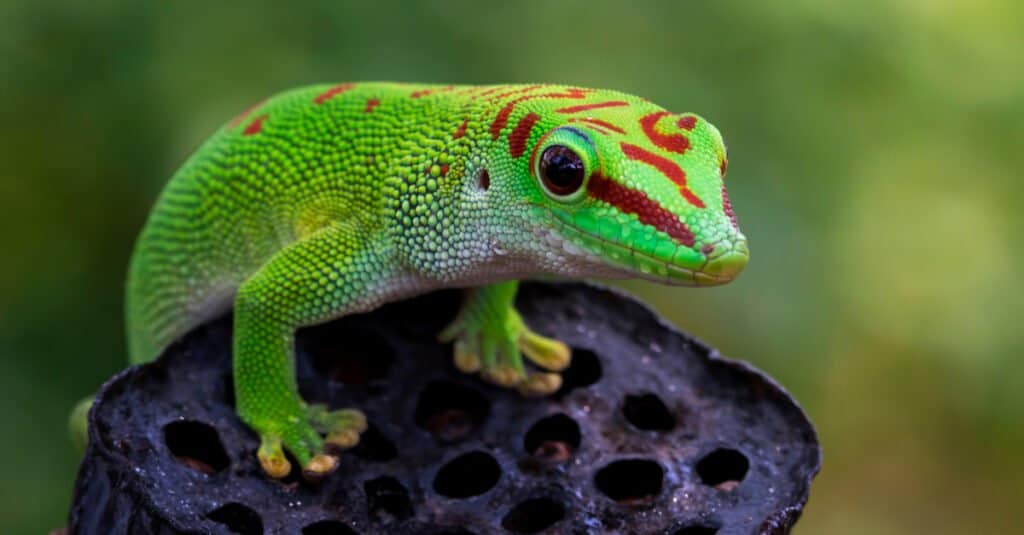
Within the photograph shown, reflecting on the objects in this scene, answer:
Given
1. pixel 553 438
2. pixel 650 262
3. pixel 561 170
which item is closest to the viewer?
pixel 650 262

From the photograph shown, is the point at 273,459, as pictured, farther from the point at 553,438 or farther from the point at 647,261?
Result: the point at 647,261

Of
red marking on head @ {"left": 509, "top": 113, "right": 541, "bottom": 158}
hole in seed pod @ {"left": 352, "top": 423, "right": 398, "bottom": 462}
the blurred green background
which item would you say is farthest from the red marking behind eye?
the blurred green background

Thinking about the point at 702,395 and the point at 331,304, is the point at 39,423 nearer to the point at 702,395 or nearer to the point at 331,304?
the point at 331,304

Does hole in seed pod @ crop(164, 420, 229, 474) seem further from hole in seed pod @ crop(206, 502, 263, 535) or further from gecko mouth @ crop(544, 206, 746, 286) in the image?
gecko mouth @ crop(544, 206, 746, 286)

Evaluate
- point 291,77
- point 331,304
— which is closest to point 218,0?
point 291,77

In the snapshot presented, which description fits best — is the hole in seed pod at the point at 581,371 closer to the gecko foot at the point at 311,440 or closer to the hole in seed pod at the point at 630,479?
the hole in seed pod at the point at 630,479

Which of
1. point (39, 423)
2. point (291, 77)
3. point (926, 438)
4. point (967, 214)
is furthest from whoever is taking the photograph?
point (926, 438)

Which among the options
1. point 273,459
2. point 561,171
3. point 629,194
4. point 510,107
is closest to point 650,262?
point 629,194
